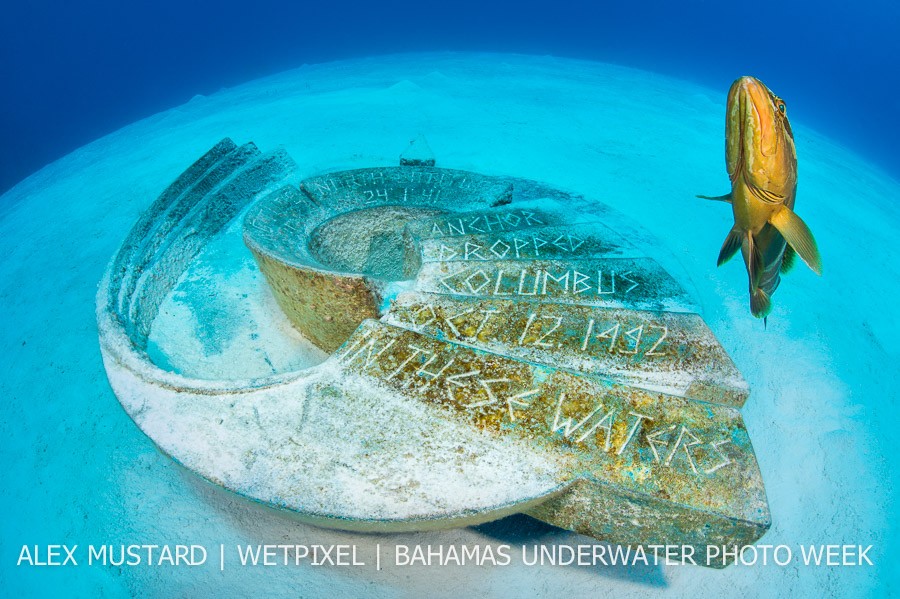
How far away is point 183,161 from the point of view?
9.13 metres

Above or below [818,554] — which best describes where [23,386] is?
above

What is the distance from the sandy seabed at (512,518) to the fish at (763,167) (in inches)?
89.6

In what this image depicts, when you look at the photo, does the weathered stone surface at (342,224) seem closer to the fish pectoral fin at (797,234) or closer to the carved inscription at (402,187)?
the carved inscription at (402,187)

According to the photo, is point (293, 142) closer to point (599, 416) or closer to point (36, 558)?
point (36, 558)

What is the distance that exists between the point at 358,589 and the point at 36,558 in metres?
2.39

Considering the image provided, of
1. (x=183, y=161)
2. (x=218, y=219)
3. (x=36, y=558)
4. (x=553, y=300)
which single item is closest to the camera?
(x=36, y=558)

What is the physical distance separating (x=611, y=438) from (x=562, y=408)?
0.31 m

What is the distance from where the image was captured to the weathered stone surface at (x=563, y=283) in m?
3.71

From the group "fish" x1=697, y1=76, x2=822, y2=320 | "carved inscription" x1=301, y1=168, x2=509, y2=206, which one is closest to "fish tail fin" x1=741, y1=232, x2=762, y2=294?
"fish" x1=697, y1=76, x2=822, y2=320

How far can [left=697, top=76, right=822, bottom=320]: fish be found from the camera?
246cm

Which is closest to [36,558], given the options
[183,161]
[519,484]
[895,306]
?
[519,484]

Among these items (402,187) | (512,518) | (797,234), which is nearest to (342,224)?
(402,187)

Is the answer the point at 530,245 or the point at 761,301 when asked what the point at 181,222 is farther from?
the point at 761,301

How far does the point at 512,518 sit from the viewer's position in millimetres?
3547
